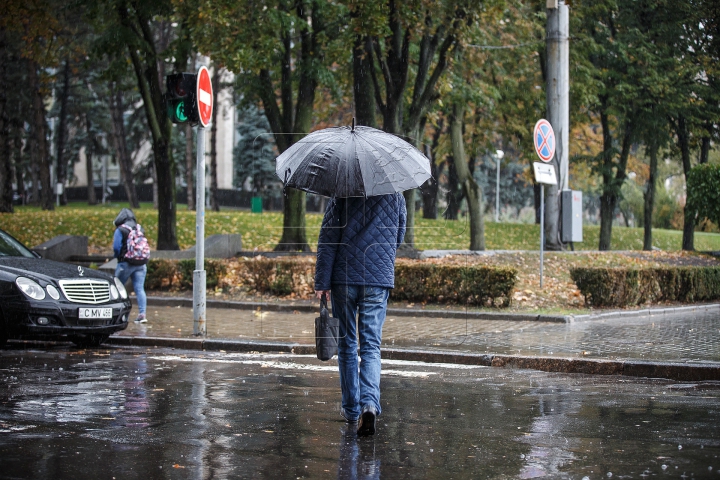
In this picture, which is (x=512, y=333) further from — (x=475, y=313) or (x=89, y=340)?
(x=89, y=340)

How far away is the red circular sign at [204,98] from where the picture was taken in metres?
12.7

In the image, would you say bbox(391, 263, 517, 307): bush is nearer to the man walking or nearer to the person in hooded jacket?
the person in hooded jacket

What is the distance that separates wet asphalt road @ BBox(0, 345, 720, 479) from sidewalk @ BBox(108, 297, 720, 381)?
59cm

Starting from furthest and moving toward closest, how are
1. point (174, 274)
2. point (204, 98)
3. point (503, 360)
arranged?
point (174, 274) → point (204, 98) → point (503, 360)

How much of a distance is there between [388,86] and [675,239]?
26.5 m

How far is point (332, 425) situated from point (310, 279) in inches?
441

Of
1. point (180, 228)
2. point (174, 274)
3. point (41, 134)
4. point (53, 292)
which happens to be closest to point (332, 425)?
point (53, 292)

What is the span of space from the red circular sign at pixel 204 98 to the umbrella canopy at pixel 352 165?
5760mm

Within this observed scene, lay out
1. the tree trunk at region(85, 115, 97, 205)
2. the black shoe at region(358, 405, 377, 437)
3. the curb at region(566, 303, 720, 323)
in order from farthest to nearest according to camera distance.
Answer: the tree trunk at region(85, 115, 97, 205) → the curb at region(566, 303, 720, 323) → the black shoe at region(358, 405, 377, 437)

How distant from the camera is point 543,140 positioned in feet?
58.0

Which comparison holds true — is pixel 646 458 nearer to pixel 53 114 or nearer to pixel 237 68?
pixel 237 68

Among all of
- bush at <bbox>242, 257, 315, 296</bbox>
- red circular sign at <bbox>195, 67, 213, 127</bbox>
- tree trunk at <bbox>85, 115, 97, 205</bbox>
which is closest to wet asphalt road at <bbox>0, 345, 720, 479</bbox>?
red circular sign at <bbox>195, 67, 213, 127</bbox>

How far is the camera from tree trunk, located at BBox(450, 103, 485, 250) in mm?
26938

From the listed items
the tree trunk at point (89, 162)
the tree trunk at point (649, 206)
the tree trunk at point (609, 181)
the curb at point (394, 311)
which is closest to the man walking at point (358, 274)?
the curb at point (394, 311)
